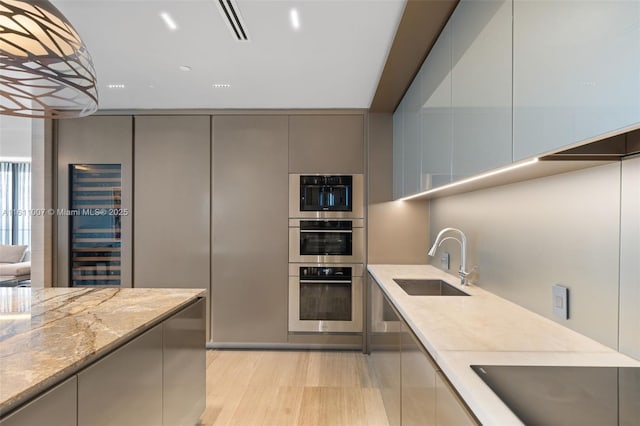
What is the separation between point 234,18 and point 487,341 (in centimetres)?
193

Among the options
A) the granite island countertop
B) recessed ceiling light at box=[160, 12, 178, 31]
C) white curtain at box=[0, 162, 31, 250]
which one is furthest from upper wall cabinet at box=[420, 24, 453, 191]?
white curtain at box=[0, 162, 31, 250]

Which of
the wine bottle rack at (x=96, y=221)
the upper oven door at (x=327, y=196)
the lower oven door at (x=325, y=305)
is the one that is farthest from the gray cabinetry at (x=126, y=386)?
the wine bottle rack at (x=96, y=221)

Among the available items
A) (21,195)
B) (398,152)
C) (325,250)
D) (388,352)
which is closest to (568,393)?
(388,352)

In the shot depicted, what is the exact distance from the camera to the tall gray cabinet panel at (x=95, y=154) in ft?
11.6

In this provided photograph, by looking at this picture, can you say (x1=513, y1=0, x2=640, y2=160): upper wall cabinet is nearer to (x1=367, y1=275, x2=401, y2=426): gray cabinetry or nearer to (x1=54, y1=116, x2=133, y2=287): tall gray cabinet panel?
(x1=367, y1=275, x2=401, y2=426): gray cabinetry

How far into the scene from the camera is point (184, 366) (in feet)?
6.12

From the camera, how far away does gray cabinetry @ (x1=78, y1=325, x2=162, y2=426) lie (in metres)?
1.15

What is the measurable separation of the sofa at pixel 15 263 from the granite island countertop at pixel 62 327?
5.32 metres

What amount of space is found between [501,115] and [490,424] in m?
0.96

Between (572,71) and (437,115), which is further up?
(437,115)

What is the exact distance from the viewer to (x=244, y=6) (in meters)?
1.78

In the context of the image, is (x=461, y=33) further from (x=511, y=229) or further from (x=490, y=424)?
(x=490, y=424)

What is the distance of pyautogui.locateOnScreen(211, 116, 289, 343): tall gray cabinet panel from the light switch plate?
2.43m

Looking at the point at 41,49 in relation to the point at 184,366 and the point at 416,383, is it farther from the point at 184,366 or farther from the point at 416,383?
the point at 416,383
